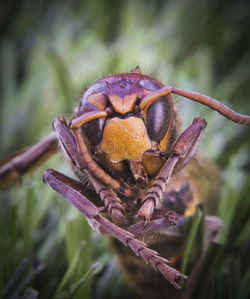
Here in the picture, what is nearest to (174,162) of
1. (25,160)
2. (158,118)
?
(158,118)

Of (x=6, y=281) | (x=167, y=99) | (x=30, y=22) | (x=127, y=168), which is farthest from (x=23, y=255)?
(x=30, y=22)

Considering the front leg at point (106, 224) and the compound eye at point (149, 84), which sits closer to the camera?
the front leg at point (106, 224)

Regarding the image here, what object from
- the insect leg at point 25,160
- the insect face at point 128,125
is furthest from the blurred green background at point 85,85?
the insect face at point 128,125

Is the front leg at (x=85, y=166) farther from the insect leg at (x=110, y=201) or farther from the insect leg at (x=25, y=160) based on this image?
the insect leg at (x=25, y=160)

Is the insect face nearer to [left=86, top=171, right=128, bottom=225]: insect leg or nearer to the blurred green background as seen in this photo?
[left=86, top=171, right=128, bottom=225]: insect leg

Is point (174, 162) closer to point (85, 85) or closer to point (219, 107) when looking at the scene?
point (219, 107)

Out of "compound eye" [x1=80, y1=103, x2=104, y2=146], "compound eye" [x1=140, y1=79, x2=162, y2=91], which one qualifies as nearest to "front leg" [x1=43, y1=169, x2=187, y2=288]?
"compound eye" [x1=80, y1=103, x2=104, y2=146]
